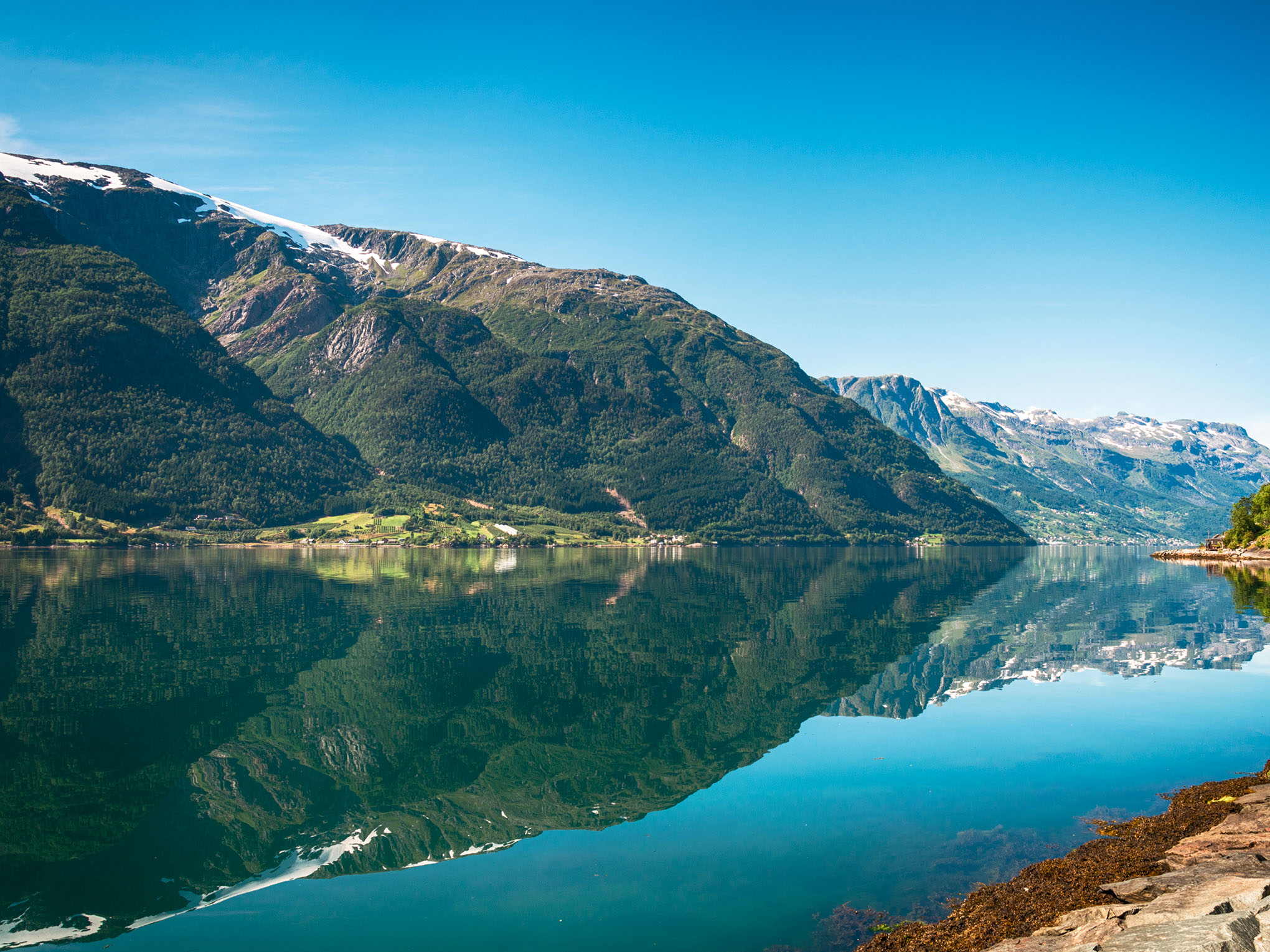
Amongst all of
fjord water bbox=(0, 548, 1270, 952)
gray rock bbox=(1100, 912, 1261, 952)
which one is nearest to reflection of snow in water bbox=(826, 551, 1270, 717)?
fjord water bbox=(0, 548, 1270, 952)

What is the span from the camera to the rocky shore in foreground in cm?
1191

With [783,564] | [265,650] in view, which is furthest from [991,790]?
[783,564]

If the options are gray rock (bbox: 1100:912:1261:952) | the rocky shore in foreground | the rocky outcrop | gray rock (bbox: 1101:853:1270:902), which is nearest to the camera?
gray rock (bbox: 1100:912:1261:952)

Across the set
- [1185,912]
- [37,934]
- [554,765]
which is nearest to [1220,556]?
[554,765]

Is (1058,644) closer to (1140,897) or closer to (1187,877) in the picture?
(1187,877)

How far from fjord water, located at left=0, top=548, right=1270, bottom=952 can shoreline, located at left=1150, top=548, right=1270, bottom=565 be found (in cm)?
8476

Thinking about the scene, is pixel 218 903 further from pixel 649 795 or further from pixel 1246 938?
pixel 1246 938

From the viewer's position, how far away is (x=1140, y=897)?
14664mm

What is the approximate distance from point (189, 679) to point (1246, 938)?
135 feet

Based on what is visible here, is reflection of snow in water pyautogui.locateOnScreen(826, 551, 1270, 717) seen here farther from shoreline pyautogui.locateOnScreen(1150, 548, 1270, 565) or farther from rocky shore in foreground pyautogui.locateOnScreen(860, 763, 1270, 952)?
shoreline pyautogui.locateOnScreen(1150, 548, 1270, 565)

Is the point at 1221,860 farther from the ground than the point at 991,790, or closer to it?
farther from the ground

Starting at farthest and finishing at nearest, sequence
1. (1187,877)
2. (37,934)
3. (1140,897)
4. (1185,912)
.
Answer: (37,934)
(1187,877)
(1140,897)
(1185,912)

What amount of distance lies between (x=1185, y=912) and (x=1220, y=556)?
176463mm

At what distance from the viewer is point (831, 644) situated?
5578cm
